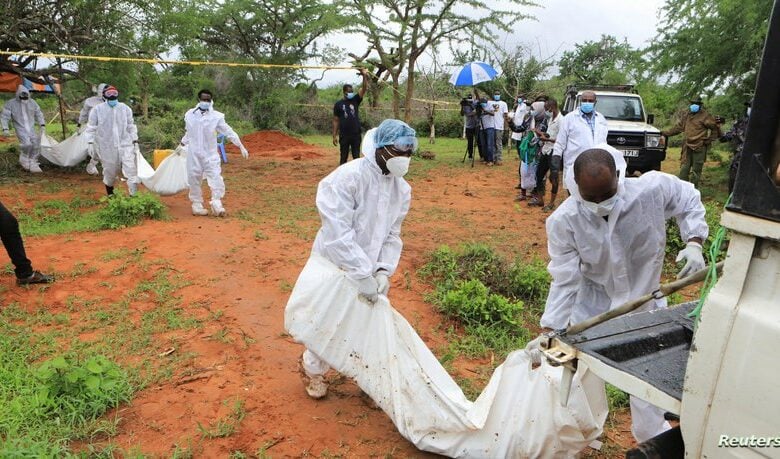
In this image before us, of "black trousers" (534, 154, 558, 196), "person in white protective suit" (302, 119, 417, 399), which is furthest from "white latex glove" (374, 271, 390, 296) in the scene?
"black trousers" (534, 154, 558, 196)

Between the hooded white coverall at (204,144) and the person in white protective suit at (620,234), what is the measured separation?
569 centimetres

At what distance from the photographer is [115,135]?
24.1 ft

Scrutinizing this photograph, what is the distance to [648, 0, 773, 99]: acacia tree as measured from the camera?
27.8 feet

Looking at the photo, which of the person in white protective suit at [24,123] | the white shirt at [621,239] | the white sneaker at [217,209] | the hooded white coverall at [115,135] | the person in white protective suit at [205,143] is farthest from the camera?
the person in white protective suit at [24,123]

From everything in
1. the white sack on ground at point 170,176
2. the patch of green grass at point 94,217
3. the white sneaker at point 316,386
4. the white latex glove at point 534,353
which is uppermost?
the white latex glove at point 534,353

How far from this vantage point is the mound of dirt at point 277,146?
14656mm

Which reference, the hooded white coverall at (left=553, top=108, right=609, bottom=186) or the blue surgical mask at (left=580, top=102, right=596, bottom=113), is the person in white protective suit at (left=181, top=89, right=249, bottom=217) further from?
the blue surgical mask at (left=580, top=102, right=596, bottom=113)

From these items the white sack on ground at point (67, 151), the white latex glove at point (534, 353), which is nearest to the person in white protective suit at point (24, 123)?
the white sack on ground at point (67, 151)

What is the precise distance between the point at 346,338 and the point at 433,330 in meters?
1.62

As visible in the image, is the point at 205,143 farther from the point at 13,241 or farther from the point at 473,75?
the point at 473,75

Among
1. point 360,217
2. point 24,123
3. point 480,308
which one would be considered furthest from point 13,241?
point 24,123

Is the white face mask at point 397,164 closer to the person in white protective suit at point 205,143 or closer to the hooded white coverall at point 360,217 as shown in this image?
the hooded white coverall at point 360,217

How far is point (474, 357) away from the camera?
383 centimetres

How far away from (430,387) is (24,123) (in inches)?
419
